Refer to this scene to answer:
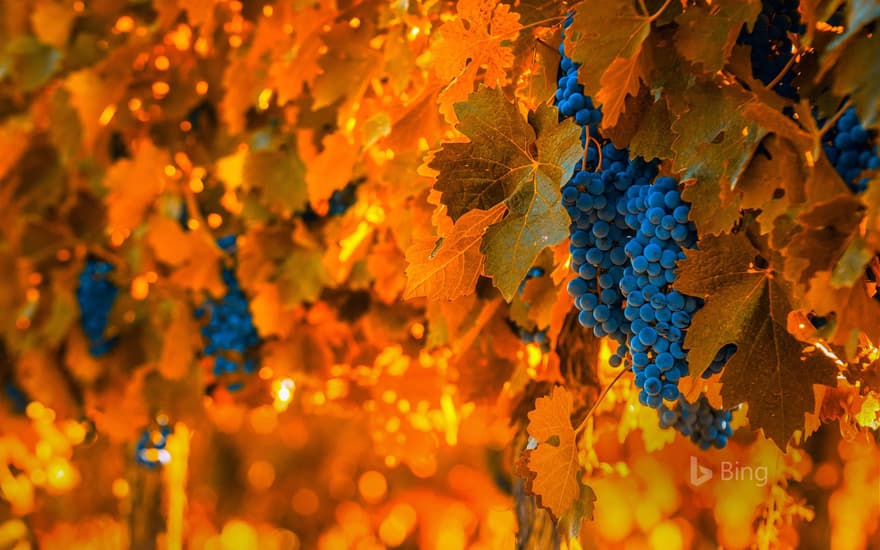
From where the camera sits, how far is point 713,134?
49 centimetres

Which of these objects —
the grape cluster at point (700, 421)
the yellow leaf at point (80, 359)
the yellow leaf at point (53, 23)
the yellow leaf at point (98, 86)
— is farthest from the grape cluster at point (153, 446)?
the grape cluster at point (700, 421)

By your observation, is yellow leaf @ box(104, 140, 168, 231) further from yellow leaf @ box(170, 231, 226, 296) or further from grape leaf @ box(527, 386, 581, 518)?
grape leaf @ box(527, 386, 581, 518)

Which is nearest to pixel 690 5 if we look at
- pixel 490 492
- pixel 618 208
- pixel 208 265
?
pixel 618 208

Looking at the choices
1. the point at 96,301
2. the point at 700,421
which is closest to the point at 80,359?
the point at 96,301

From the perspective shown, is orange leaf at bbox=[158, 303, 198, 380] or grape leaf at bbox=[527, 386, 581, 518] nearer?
grape leaf at bbox=[527, 386, 581, 518]

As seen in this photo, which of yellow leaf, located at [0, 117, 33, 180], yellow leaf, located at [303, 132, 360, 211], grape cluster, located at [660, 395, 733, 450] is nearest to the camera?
grape cluster, located at [660, 395, 733, 450]

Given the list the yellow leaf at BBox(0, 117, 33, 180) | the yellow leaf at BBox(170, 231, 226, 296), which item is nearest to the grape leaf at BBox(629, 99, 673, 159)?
the yellow leaf at BBox(170, 231, 226, 296)

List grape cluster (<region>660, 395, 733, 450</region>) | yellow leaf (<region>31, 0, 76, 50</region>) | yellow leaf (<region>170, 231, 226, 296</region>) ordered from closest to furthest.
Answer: grape cluster (<region>660, 395, 733, 450</region>), yellow leaf (<region>170, 231, 226, 296</region>), yellow leaf (<region>31, 0, 76, 50</region>)

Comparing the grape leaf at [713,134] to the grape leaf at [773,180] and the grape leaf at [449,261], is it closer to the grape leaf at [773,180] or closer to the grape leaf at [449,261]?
the grape leaf at [773,180]

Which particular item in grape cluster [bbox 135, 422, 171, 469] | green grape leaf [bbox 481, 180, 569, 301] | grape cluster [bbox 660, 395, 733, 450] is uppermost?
green grape leaf [bbox 481, 180, 569, 301]

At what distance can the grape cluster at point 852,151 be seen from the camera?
1.42 ft

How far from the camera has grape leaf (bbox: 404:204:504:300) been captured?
1.69ft

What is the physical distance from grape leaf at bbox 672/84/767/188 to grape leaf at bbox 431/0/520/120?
0.13 metres

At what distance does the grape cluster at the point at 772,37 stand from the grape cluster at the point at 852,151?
90mm
